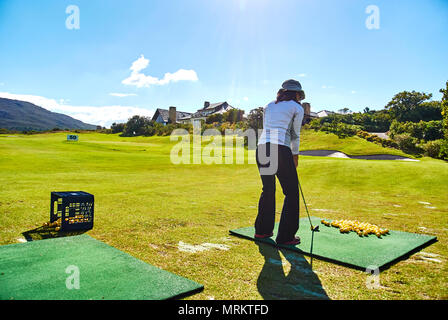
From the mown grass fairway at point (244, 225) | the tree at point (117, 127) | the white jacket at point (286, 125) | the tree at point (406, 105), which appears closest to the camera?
the mown grass fairway at point (244, 225)

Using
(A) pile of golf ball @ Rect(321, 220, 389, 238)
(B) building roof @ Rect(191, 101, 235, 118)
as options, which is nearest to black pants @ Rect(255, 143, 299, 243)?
(A) pile of golf ball @ Rect(321, 220, 389, 238)

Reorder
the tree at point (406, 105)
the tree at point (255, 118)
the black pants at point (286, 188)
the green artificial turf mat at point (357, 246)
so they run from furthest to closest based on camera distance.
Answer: the tree at point (406, 105) → the tree at point (255, 118) → the black pants at point (286, 188) → the green artificial turf mat at point (357, 246)

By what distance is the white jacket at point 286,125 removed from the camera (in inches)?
235

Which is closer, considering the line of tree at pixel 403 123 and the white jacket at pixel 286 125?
the white jacket at pixel 286 125

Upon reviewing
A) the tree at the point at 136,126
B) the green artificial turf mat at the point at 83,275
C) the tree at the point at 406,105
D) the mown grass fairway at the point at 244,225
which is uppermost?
the tree at the point at 406,105

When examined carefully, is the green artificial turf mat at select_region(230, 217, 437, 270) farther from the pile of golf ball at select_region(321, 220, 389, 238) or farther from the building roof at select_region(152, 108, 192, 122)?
the building roof at select_region(152, 108, 192, 122)

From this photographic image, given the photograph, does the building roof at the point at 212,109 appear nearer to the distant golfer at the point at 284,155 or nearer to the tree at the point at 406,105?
the tree at the point at 406,105

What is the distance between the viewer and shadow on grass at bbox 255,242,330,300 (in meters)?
3.80

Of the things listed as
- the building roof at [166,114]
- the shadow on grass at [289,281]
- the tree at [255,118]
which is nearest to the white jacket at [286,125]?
the shadow on grass at [289,281]

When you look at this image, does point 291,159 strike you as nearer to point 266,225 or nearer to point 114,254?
point 266,225

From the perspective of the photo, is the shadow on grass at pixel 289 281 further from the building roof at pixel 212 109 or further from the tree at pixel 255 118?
the building roof at pixel 212 109

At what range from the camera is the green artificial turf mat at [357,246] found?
5.08 metres

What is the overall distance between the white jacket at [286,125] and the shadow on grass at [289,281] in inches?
80.1

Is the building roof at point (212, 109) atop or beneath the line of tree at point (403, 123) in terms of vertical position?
atop
